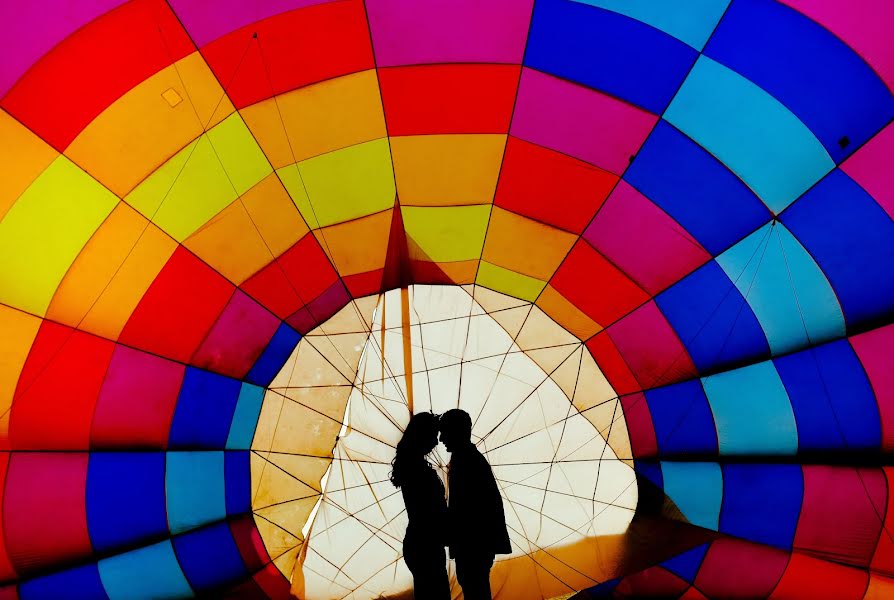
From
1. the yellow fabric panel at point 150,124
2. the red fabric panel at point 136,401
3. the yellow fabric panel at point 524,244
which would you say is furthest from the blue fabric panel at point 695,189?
the red fabric panel at point 136,401

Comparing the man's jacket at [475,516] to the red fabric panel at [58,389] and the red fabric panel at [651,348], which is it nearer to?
the red fabric panel at [651,348]

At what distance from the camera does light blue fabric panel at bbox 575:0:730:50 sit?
283cm

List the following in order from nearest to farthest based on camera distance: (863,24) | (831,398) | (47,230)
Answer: (863,24), (47,230), (831,398)

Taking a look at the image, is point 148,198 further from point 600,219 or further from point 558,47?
point 600,219

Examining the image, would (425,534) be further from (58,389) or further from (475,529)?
(58,389)

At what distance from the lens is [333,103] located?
10.7 ft

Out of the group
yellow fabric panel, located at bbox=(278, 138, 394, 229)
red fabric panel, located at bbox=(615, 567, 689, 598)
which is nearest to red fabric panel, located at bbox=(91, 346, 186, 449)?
yellow fabric panel, located at bbox=(278, 138, 394, 229)

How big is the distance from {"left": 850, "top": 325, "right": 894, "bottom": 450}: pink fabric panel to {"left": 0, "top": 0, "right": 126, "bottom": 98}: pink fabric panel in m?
3.62

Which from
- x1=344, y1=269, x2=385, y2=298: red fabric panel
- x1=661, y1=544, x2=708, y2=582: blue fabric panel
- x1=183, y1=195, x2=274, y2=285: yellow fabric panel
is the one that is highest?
x1=183, y1=195, x2=274, y2=285: yellow fabric panel

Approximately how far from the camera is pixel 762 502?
3697 mm

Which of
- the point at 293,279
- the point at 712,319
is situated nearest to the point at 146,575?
the point at 293,279

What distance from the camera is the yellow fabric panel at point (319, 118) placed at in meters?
3.21

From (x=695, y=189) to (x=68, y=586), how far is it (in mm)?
3744

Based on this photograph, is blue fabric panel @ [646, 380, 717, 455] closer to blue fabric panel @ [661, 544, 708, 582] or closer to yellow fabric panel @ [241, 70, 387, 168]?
blue fabric panel @ [661, 544, 708, 582]
